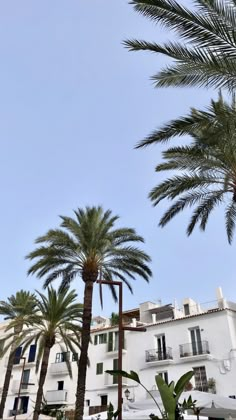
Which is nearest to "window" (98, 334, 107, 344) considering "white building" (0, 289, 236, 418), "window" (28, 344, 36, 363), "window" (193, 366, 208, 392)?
"white building" (0, 289, 236, 418)

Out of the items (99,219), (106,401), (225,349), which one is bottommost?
(106,401)

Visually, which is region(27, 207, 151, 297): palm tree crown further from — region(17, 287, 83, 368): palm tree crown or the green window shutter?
the green window shutter

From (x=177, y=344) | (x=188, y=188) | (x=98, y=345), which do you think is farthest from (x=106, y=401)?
(x=188, y=188)

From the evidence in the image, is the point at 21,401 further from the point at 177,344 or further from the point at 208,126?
the point at 208,126

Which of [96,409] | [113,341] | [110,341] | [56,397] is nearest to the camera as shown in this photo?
[96,409]

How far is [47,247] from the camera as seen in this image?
2253cm

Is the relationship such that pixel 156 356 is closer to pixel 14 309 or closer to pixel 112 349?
pixel 112 349

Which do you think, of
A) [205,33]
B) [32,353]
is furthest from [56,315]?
[205,33]

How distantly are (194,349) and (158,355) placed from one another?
3.33 meters

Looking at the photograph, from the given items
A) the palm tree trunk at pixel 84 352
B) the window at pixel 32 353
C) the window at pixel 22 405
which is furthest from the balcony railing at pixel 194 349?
the window at pixel 22 405

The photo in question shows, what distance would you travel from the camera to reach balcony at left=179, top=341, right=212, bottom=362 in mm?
28844

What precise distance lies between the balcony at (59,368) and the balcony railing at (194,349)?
13.0 meters

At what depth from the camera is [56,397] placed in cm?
3666

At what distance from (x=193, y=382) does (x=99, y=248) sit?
44.9ft
